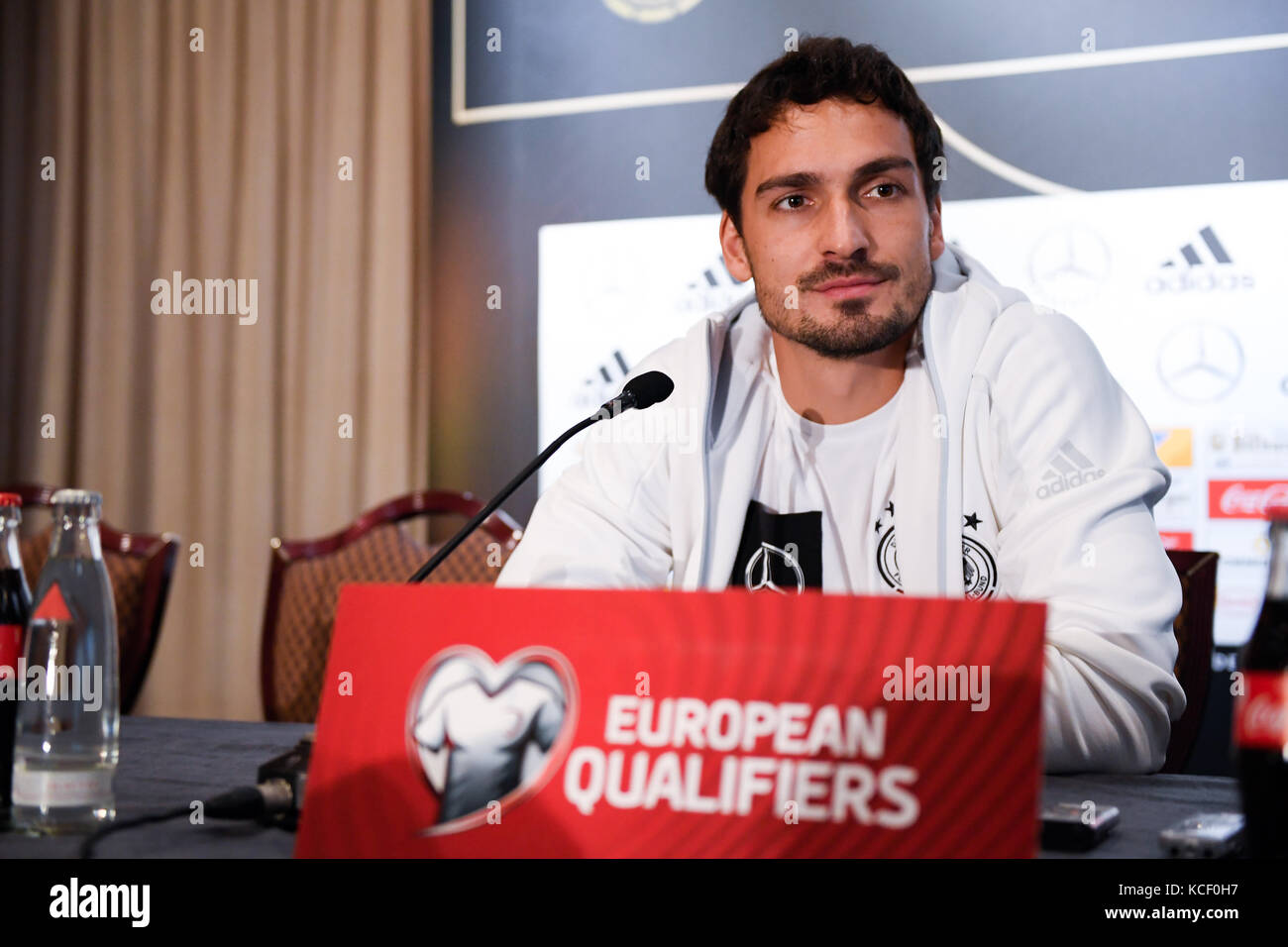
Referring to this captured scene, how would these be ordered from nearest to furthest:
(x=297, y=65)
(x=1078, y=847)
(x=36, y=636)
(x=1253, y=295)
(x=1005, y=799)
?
1. (x=1005, y=799)
2. (x=1078, y=847)
3. (x=36, y=636)
4. (x=1253, y=295)
5. (x=297, y=65)

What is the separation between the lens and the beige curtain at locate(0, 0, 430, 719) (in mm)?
3527

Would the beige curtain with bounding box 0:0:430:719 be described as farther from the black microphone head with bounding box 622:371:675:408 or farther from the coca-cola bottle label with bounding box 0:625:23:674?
the coca-cola bottle label with bounding box 0:625:23:674

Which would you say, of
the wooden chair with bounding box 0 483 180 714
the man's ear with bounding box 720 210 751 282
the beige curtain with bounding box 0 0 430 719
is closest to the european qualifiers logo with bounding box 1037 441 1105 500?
the man's ear with bounding box 720 210 751 282

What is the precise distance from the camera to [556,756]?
73cm

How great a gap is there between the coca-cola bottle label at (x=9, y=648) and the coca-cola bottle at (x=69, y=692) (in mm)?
19

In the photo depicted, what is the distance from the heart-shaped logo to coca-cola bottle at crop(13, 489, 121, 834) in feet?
1.10

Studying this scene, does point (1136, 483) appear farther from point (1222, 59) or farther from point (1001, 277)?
point (1222, 59)

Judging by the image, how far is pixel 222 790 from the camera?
1062mm

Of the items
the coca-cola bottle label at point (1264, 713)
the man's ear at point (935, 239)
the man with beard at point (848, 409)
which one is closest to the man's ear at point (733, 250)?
the man with beard at point (848, 409)

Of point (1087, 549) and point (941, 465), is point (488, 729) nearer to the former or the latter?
point (1087, 549)

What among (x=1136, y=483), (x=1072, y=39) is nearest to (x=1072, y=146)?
(x=1072, y=39)

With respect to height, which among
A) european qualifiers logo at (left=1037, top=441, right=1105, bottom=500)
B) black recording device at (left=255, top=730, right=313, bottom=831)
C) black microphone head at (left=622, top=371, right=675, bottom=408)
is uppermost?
black microphone head at (left=622, top=371, right=675, bottom=408)

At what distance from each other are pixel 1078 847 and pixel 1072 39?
9.01 feet

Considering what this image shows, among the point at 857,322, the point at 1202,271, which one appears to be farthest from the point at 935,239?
the point at 1202,271
